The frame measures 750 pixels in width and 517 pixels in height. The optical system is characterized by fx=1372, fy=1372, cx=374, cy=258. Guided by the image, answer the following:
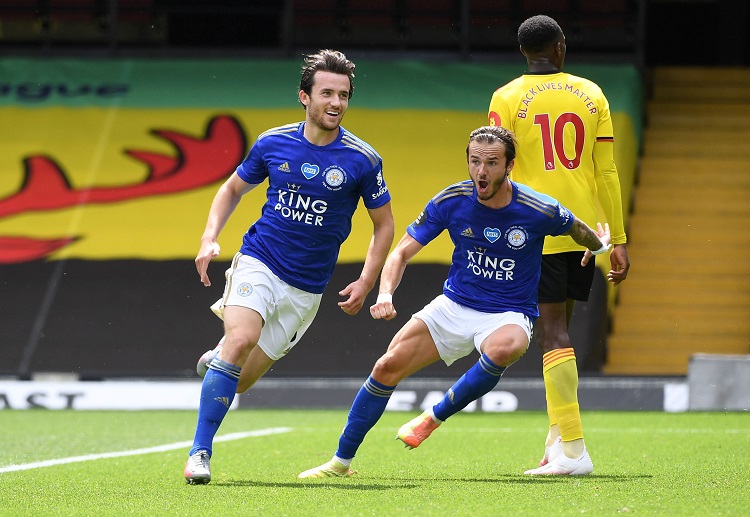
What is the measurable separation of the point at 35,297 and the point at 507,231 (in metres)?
9.02

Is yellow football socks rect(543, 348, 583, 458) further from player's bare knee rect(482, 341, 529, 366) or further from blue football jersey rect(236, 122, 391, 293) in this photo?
blue football jersey rect(236, 122, 391, 293)

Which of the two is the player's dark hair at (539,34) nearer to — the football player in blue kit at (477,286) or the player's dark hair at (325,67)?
the football player in blue kit at (477,286)

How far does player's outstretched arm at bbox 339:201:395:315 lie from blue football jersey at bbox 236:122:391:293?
6 cm

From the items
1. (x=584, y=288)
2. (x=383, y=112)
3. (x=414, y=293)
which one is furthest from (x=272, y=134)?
(x=383, y=112)

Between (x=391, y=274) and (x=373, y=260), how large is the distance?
12 cm

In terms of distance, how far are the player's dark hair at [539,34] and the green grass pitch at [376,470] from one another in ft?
6.78

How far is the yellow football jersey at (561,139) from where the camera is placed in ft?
21.8

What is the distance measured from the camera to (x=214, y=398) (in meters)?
5.83

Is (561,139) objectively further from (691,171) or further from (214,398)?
(691,171)

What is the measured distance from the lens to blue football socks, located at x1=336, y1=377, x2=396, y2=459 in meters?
6.15

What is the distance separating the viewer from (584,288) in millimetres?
6695

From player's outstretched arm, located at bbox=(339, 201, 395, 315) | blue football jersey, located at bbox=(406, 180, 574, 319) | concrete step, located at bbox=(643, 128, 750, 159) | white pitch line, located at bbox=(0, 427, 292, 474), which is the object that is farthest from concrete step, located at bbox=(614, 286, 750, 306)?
player's outstretched arm, located at bbox=(339, 201, 395, 315)

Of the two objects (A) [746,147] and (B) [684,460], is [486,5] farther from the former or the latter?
(B) [684,460]

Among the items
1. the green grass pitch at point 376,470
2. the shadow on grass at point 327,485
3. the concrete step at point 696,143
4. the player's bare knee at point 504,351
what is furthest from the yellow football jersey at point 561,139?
the concrete step at point 696,143
